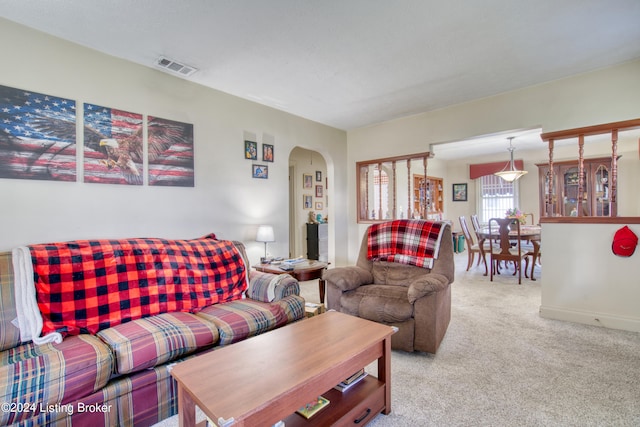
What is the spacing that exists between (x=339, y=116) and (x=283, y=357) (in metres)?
3.61

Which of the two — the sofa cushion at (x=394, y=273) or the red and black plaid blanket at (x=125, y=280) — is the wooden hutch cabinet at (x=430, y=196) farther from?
the red and black plaid blanket at (x=125, y=280)

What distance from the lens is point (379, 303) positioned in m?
2.42

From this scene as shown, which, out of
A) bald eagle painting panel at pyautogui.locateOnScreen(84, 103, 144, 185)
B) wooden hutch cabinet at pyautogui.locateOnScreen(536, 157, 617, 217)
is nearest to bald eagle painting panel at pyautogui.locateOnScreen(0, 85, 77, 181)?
bald eagle painting panel at pyautogui.locateOnScreen(84, 103, 144, 185)

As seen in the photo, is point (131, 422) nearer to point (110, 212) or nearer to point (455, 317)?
point (110, 212)

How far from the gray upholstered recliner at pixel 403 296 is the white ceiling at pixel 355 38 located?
1.59m

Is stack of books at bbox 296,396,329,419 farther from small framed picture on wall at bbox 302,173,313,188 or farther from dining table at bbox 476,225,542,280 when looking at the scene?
small framed picture on wall at bbox 302,173,313,188

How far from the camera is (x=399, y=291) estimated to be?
101 inches

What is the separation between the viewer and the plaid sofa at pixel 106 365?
4.30 feet

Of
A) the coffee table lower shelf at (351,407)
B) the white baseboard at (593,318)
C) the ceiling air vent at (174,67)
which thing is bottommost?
the white baseboard at (593,318)

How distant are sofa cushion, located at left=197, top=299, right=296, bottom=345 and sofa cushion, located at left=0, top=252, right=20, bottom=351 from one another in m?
0.96

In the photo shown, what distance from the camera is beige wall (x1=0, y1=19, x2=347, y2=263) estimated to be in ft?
7.24

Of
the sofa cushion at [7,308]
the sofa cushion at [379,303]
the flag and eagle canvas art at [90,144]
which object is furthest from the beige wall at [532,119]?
the sofa cushion at [7,308]

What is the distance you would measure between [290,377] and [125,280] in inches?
58.8

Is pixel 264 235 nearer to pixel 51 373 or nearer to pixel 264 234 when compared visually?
pixel 264 234
